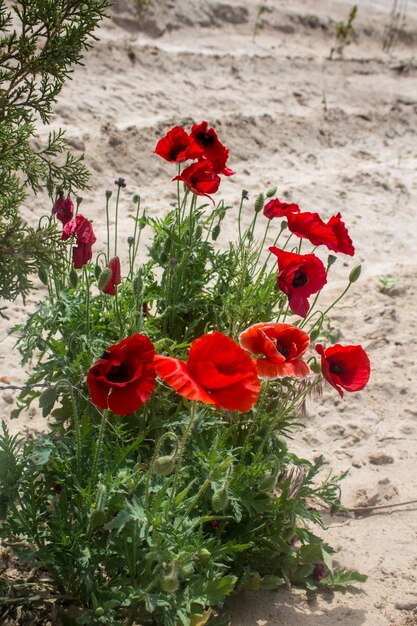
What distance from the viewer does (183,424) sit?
2570 mm

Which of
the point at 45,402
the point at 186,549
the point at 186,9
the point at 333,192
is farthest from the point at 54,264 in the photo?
the point at 186,9

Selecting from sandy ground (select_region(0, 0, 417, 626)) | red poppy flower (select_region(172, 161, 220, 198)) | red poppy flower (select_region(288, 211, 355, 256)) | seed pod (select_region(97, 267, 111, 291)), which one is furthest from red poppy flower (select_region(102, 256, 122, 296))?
sandy ground (select_region(0, 0, 417, 626))

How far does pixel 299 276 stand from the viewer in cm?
247

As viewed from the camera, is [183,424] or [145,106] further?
[145,106]

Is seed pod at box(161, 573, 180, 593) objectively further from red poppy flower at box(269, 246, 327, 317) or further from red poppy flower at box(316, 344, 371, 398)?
red poppy flower at box(269, 246, 327, 317)

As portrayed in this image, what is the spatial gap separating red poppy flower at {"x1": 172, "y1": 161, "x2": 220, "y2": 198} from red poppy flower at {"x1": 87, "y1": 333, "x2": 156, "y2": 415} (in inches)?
34.2

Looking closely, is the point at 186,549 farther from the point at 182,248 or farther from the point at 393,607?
the point at 182,248

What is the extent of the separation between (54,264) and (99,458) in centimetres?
55

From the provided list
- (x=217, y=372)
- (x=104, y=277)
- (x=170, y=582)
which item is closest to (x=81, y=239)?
(x=104, y=277)

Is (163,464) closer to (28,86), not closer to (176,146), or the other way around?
(28,86)

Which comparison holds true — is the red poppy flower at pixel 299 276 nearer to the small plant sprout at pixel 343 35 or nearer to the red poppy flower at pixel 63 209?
the red poppy flower at pixel 63 209

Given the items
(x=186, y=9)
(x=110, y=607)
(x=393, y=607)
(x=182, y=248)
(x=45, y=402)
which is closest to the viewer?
(x=110, y=607)

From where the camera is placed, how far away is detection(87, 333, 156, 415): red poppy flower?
196 cm

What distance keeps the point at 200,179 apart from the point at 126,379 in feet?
3.15
